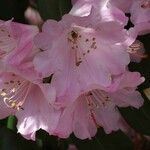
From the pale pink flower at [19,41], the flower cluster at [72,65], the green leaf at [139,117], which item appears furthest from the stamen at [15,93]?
the green leaf at [139,117]

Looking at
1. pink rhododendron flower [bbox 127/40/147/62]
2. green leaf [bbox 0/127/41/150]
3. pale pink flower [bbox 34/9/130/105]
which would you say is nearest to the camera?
pale pink flower [bbox 34/9/130/105]

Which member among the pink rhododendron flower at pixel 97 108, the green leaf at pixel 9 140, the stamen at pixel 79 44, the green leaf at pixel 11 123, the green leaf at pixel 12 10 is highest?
the stamen at pixel 79 44

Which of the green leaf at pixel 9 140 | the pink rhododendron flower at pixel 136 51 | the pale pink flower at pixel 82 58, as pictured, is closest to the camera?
the pale pink flower at pixel 82 58

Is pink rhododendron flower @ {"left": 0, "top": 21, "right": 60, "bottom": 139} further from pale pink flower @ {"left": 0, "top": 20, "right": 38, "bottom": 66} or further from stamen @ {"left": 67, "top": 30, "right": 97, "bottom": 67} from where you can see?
stamen @ {"left": 67, "top": 30, "right": 97, "bottom": 67}

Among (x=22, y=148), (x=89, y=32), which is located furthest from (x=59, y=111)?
(x=22, y=148)

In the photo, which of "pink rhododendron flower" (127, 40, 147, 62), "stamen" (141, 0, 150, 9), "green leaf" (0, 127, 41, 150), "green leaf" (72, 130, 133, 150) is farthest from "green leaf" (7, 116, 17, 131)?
"stamen" (141, 0, 150, 9)

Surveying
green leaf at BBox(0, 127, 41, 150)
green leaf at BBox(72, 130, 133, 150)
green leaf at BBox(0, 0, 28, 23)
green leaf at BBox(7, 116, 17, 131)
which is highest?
green leaf at BBox(0, 0, 28, 23)

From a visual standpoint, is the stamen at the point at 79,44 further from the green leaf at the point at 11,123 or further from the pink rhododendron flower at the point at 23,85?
the green leaf at the point at 11,123
